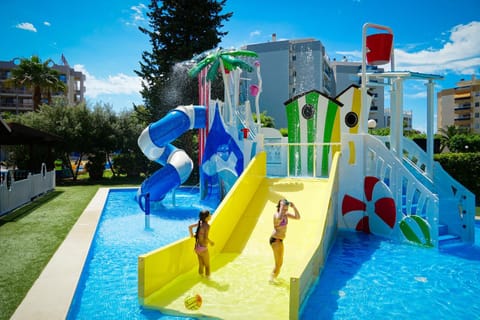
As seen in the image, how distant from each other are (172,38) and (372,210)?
19435mm

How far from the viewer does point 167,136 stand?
1345 cm

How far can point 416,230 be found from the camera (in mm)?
8977

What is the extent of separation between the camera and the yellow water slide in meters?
5.28

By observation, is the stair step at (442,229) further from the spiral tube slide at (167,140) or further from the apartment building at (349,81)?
the apartment building at (349,81)

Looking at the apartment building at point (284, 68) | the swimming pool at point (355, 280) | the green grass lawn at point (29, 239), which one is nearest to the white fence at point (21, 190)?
the green grass lawn at point (29, 239)

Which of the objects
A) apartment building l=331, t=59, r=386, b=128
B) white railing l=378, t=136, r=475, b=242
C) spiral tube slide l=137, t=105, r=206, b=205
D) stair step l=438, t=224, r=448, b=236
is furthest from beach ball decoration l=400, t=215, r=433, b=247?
apartment building l=331, t=59, r=386, b=128

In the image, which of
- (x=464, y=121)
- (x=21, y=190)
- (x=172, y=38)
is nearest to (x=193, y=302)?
(x=21, y=190)

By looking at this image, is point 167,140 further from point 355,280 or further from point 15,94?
point 15,94

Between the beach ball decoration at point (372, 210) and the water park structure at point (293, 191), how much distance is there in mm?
27

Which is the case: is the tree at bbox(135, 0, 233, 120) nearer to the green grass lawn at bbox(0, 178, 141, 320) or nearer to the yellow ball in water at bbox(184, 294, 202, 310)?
the green grass lawn at bbox(0, 178, 141, 320)

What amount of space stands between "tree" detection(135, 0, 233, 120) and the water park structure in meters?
11.3

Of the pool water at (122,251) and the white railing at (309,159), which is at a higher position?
the white railing at (309,159)

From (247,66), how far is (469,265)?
8227 mm

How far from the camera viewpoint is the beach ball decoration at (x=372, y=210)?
9672 millimetres
